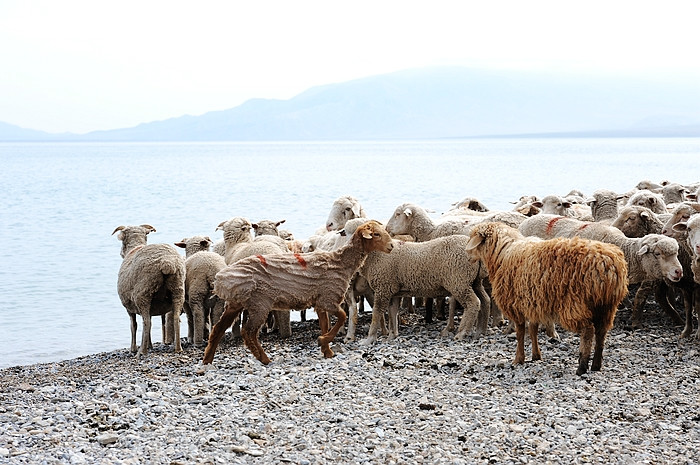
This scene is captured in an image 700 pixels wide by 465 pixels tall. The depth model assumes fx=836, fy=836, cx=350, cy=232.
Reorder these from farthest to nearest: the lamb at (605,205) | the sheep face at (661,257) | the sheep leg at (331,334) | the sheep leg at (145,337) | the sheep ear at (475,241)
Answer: the lamb at (605,205), the sheep leg at (145,337), the sheep face at (661,257), the sheep leg at (331,334), the sheep ear at (475,241)

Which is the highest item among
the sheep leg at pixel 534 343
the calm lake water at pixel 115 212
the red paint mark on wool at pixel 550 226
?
the red paint mark on wool at pixel 550 226

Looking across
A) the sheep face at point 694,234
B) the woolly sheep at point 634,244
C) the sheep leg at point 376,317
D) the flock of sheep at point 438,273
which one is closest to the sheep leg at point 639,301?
the flock of sheep at point 438,273

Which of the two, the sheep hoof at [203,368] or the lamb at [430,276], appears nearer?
the sheep hoof at [203,368]

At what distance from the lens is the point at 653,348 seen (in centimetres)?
837

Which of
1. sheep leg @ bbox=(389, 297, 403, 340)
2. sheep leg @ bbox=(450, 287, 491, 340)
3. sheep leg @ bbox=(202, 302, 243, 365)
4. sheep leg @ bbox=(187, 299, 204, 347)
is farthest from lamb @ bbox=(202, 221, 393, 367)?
sheep leg @ bbox=(187, 299, 204, 347)

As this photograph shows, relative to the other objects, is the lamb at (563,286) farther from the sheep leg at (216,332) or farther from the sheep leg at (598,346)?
the sheep leg at (216,332)

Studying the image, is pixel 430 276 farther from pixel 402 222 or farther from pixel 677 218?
pixel 677 218

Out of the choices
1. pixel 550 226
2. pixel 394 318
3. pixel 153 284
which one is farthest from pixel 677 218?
pixel 153 284

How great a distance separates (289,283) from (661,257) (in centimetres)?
381

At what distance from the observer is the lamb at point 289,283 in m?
8.02

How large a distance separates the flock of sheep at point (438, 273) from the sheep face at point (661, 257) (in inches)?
0.4

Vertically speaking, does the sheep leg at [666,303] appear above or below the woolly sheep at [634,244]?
below

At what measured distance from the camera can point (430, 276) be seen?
358 inches

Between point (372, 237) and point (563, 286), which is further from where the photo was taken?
point (372, 237)
